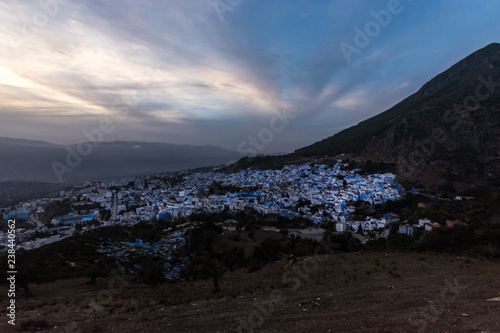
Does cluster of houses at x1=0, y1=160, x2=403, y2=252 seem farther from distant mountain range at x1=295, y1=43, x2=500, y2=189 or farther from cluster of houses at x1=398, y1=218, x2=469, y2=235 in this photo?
distant mountain range at x1=295, y1=43, x2=500, y2=189

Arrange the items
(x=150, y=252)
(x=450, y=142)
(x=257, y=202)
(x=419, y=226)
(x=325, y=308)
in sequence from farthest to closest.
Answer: (x=450, y=142) → (x=257, y=202) → (x=419, y=226) → (x=150, y=252) → (x=325, y=308)

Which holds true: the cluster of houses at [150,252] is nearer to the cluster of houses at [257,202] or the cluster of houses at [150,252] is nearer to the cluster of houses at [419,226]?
the cluster of houses at [257,202]

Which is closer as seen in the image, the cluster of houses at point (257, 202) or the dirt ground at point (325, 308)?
the dirt ground at point (325, 308)

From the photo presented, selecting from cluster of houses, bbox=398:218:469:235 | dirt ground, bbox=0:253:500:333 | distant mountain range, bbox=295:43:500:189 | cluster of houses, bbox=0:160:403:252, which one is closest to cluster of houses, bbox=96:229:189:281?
dirt ground, bbox=0:253:500:333

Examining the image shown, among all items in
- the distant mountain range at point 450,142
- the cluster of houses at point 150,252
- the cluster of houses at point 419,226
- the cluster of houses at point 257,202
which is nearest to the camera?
the cluster of houses at point 150,252

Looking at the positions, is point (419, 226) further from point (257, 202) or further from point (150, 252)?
point (150, 252)

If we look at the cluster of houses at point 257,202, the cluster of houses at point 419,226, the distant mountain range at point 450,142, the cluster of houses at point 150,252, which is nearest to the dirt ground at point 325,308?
the cluster of houses at point 150,252

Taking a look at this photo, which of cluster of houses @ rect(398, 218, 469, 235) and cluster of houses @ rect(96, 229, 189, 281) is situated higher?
cluster of houses @ rect(398, 218, 469, 235)

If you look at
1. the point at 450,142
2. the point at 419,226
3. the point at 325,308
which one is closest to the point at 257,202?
the point at 419,226

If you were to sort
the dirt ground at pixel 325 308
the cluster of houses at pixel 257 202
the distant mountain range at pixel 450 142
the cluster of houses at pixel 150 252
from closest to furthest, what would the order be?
the dirt ground at pixel 325 308, the cluster of houses at pixel 150 252, the cluster of houses at pixel 257 202, the distant mountain range at pixel 450 142
